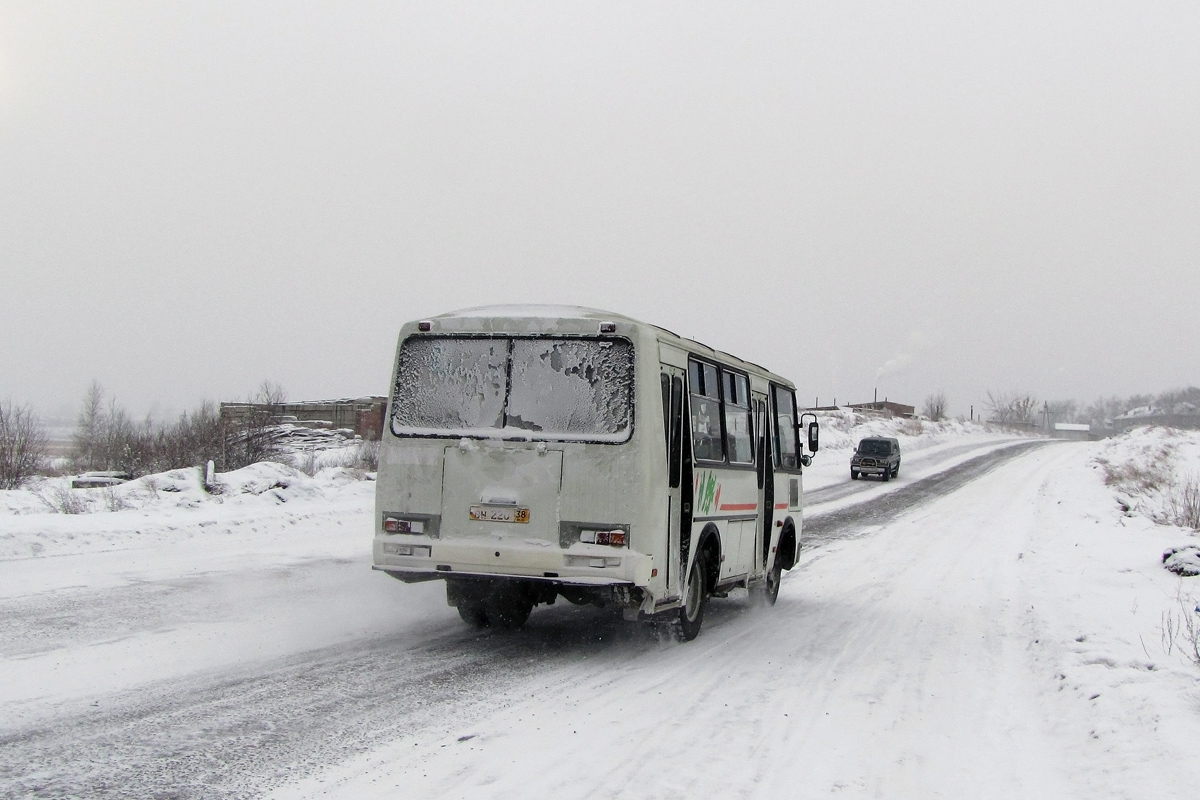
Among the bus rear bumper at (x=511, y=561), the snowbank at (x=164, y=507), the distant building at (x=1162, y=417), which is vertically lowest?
the snowbank at (x=164, y=507)

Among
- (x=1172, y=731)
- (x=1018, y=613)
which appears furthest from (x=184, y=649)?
(x=1018, y=613)

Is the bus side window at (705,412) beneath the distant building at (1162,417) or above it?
beneath

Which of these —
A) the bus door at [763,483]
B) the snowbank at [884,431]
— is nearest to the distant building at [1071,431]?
the snowbank at [884,431]

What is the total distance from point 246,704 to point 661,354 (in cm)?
405

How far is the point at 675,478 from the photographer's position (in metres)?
8.13

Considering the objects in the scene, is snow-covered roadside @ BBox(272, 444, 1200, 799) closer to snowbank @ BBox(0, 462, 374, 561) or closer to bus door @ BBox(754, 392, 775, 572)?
bus door @ BBox(754, 392, 775, 572)

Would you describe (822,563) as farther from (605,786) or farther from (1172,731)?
(605,786)

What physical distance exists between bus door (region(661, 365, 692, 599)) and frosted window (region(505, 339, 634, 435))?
1.49 ft

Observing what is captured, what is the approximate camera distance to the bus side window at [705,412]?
8.70 m

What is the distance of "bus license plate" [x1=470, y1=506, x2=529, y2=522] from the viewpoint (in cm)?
769

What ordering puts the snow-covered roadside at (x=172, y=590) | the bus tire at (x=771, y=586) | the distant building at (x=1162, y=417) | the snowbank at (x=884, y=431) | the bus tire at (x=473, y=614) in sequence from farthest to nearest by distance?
the distant building at (x=1162, y=417) → the snowbank at (x=884, y=431) → the bus tire at (x=771, y=586) → the bus tire at (x=473, y=614) → the snow-covered roadside at (x=172, y=590)

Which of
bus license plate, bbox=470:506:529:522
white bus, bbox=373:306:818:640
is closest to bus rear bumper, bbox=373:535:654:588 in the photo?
white bus, bbox=373:306:818:640

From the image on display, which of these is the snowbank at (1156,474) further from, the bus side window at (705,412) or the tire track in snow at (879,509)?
the bus side window at (705,412)

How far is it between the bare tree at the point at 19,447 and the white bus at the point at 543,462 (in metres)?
18.5
